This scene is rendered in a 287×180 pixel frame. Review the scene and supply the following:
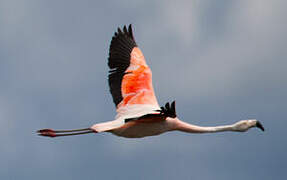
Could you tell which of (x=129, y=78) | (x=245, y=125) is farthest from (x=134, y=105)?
(x=245, y=125)

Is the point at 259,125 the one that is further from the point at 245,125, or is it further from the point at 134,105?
the point at 134,105

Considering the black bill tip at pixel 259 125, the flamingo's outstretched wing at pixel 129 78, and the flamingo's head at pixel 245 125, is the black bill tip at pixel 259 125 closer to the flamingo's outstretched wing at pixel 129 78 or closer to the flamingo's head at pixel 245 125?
the flamingo's head at pixel 245 125

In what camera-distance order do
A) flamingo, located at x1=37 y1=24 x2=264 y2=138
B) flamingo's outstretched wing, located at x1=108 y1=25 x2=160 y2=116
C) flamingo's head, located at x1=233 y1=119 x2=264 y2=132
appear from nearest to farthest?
flamingo, located at x1=37 y1=24 x2=264 y2=138, flamingo's head, located at x1=233 y1=119 x2=264 y2=132, flamingo's outstretched wing, located at x1=108 y1=25 x2=160 y2=116

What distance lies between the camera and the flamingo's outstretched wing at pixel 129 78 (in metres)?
17.2

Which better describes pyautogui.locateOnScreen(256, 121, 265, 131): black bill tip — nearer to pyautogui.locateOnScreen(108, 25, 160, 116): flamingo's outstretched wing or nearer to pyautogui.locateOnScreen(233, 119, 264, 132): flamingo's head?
pyautogui.locateOnScreen(233, 119, 264, 132): flamingo's head

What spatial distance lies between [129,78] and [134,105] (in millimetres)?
1251

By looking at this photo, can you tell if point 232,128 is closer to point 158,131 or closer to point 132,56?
point 158,131

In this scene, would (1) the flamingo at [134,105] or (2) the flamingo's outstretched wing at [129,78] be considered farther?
(2) the flamingo's outstretched wing at [129,78]

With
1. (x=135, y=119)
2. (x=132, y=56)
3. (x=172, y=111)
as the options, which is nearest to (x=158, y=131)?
(x=135, y=119)

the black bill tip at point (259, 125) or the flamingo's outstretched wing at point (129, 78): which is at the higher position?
the flamingo's outstretched wing at point (129, 78)

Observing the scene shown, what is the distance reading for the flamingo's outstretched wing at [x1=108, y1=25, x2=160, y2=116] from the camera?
17188 mm

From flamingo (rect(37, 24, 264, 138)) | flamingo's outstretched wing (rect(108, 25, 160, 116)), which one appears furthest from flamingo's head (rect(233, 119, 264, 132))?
flamingo's outstretched wing (rect(108, 25, 160, 116))

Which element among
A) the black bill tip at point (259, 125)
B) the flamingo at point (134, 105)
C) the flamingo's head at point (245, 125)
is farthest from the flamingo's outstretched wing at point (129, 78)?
the black bill tip at point (259, 125)

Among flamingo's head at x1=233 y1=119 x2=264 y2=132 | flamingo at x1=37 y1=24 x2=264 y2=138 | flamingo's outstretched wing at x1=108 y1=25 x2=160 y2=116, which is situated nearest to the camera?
flamingo at x1=37 y1=24 x2=264 y2=138
